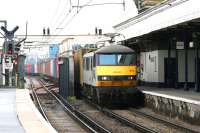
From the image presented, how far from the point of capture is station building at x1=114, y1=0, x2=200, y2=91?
25422 mm

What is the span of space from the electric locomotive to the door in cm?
744

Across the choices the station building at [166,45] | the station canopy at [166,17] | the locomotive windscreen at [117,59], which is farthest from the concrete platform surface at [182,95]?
the station canopy at [166,17]

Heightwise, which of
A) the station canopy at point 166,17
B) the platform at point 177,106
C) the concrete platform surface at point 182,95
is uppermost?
the station canopy at point 166,17

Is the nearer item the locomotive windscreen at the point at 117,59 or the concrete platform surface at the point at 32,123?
the concrete platform surface at the point at 32,123

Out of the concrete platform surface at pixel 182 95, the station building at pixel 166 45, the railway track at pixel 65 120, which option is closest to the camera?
the railway track at pixel 65 120

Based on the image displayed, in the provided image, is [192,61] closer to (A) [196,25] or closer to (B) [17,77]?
(A) [196,25]

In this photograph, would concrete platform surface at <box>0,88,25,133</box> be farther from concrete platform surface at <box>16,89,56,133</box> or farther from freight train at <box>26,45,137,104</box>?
freight train at <box>26,45,137,104</box>

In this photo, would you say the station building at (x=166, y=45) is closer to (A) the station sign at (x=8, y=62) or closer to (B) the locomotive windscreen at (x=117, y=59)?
(B) the locomotive windscreen at (x=117, y=59)

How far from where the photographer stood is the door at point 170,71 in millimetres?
32906

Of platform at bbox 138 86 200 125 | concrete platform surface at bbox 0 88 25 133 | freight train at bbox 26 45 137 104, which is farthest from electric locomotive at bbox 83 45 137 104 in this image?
concrete platform surface at bbox 0 88 25 133

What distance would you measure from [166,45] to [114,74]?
27.5 feet

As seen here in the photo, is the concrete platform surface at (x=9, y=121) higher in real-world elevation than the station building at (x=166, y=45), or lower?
lower

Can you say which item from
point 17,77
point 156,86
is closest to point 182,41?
point 156,86

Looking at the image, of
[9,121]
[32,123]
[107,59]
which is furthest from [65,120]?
[32,123]
